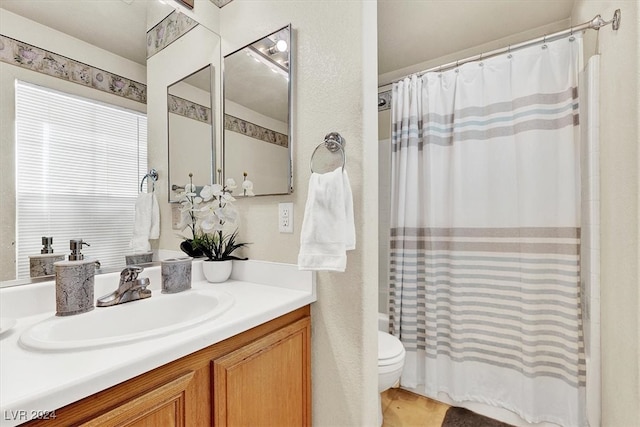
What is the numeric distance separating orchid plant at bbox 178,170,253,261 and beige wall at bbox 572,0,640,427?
149 centimetres

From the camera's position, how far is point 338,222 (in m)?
0.93

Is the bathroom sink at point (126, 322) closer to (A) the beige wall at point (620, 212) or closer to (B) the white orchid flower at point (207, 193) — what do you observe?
(B) the white orchid flower at point (207, 193)

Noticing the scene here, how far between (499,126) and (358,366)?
5.14ft

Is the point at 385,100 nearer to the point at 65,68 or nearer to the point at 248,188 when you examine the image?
the point at 248,188

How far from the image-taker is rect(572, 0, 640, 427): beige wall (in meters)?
1.04

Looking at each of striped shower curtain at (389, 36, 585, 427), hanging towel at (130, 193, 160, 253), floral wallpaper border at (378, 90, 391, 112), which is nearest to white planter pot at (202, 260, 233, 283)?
hanging towel at (130, 193, 160, 253)

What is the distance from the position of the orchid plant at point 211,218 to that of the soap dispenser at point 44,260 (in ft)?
1.46

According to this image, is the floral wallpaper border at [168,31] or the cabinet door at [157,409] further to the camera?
the floral wallpaper border at [168,31]

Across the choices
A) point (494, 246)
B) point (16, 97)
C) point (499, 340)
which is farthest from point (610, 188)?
point (16, 97)

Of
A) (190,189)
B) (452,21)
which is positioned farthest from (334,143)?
(452,21)

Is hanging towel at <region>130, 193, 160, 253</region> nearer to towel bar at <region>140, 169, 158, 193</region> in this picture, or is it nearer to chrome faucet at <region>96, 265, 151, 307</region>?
towel bar at <region>140, 169, 158, 193</region>

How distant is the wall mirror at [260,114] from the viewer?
118 centimetres

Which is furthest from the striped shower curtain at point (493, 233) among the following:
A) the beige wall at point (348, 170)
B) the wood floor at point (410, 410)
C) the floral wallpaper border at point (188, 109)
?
the floral wallpaper border at point (188, 109)

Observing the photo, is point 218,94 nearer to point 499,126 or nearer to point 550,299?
point 499,126
